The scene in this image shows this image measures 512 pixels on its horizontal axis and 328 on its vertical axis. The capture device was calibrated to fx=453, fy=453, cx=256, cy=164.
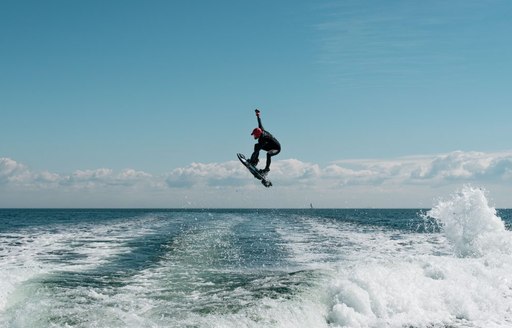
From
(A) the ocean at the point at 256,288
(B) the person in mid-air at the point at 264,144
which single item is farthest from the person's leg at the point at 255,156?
(A) the ocean at the point at 256,288

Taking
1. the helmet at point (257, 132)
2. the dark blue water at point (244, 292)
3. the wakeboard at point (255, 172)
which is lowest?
the dark blue water at point (244, 292)

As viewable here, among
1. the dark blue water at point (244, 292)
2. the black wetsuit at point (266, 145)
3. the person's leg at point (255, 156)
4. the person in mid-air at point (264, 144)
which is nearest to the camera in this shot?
the dark blue water at point (244, 292)

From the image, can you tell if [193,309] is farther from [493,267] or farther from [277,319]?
[493,267]

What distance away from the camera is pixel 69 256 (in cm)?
2505

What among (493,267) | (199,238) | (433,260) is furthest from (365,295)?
(199,238)

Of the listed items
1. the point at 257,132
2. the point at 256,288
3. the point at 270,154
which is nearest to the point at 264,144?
the point at 270,154

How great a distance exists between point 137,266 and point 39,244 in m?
13.9

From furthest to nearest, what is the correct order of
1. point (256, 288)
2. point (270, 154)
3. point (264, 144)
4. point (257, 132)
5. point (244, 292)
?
point (270, 154) < point (264, 144) < point (257, 132) < point (256, 288) < point (244, 292)

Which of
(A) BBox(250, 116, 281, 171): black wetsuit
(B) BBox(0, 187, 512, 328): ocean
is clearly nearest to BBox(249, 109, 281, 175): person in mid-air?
(A) BBox(250, 116, 281, 171): black wetsuit

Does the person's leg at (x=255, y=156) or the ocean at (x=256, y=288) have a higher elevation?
the person's leg at (x=255, y=156)

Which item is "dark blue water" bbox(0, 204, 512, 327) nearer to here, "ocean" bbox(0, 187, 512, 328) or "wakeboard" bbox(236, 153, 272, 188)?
"ocean" bbox(0, 187, 512, 328)

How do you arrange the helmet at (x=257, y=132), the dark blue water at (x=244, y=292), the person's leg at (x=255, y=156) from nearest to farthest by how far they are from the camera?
the dark blue water at (x=244, y=292), the helmet at (x=257, y=132), the person's leg at (x=255, y=156)

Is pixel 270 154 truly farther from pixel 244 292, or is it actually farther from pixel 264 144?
pixel 244 292

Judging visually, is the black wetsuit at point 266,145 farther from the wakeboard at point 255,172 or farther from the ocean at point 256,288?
the ocean at point 256,288
